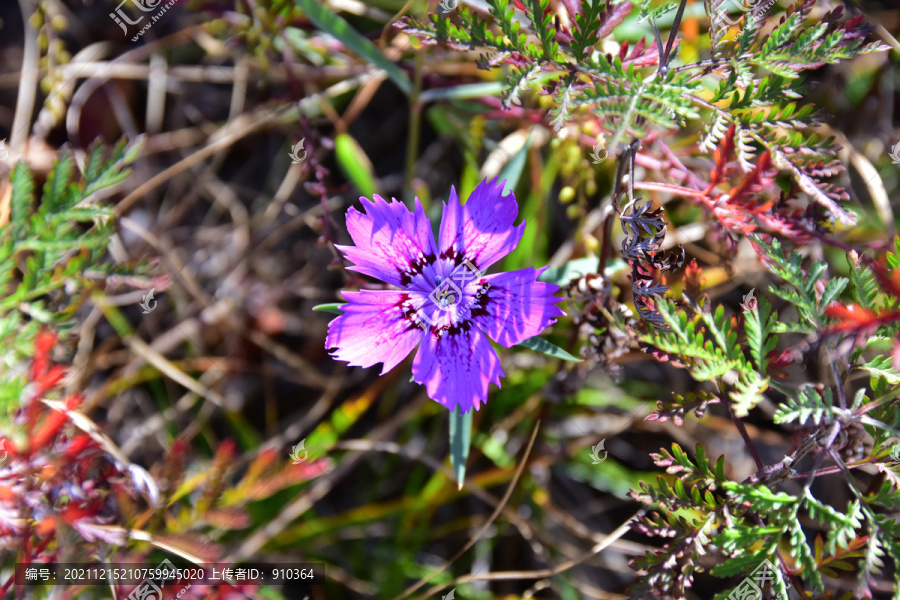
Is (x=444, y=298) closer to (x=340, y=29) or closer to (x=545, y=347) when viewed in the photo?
(x=545, y=347)

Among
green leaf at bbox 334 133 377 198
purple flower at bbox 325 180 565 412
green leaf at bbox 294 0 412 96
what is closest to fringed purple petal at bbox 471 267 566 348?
purple flower at bbox 325 180 565 412

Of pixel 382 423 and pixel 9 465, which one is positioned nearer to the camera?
pixel 9 465

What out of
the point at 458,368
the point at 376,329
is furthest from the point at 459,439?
the point at 376,329

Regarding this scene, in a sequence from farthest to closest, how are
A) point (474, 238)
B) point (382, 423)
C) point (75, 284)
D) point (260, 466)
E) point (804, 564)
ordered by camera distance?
point (382, 423)
point (260, 466)
point (75, 284)
point (474, 238)
point (804, 564)

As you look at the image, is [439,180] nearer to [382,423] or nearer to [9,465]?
[382,423]

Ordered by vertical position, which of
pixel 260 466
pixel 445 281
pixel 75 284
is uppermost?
pixel 445 281

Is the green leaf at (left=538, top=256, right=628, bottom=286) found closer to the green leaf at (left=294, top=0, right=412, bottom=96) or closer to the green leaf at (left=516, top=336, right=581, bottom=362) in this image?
the green leaf at (left=516, top=336, right=581, bottom=362)

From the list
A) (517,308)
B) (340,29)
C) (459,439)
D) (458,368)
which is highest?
(340,29)

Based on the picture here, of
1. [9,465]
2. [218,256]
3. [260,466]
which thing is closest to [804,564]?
[260,466]

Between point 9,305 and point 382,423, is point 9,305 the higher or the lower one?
the higher one
